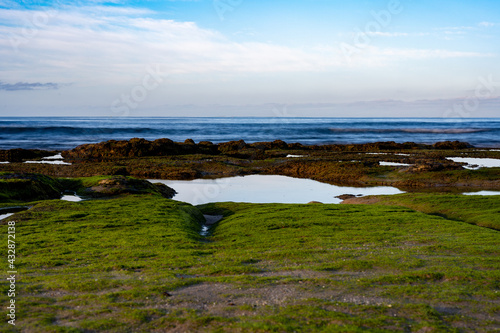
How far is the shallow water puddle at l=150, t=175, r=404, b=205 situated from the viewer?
34.4 meters

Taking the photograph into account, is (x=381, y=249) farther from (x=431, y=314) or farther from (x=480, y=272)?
(x=431, y=314)

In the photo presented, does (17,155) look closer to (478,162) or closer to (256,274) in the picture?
(256,274)

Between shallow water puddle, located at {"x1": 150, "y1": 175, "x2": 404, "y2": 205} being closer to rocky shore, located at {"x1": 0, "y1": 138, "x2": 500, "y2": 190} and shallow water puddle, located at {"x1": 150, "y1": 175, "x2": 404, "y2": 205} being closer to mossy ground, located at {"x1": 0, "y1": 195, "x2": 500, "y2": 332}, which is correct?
rocky shore, located at {"x1": 0, "y1": 138, "x2": 500, "y2": 190}

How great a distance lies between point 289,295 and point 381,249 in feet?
19.5

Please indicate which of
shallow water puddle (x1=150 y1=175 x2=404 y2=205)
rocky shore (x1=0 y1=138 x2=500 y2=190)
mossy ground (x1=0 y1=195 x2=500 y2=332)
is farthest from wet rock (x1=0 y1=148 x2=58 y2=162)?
mossy ground (x1=0 y1=195 x2=500 y2=332)

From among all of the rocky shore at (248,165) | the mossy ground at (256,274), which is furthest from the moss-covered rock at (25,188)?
the mossy ground at (256,274)

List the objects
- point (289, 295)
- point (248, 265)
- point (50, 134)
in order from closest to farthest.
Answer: point (289, 295) < point (248, 265) < point (50, 134)

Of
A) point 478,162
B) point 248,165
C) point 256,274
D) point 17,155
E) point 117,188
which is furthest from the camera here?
point 17,155

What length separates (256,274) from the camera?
12.5 meters

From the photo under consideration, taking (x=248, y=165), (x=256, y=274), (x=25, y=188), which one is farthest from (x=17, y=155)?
(x=256, y=274)

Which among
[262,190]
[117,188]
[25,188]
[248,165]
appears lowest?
[262,190]

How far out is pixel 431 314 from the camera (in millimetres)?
9141

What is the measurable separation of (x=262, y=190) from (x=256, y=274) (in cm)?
2603

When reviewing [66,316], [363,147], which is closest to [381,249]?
[66,316]
